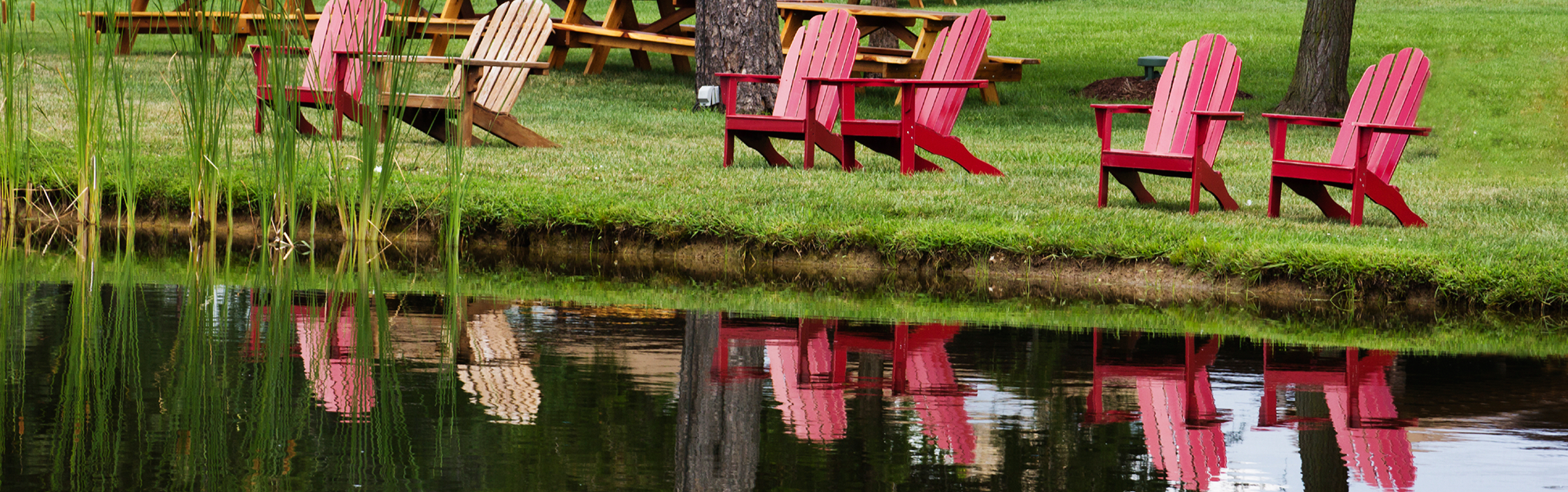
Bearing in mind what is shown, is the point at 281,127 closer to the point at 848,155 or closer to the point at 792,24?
the point at 848,155

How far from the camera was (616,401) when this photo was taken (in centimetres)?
397

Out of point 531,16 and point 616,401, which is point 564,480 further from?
point 531,16

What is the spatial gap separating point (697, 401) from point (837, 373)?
0.59 metres

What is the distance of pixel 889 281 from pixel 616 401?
2.87 m

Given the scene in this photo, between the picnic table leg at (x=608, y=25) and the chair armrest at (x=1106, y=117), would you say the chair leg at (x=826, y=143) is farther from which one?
the picnic table leg at (x=608, y=25)

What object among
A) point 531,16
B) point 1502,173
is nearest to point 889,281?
point 531,16

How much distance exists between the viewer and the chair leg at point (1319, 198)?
7.79 metres

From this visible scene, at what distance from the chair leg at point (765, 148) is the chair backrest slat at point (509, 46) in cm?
147

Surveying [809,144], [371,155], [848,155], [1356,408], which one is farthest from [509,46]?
[1356,408]

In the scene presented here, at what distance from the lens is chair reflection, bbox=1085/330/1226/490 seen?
3.48 metres

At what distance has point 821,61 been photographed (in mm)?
9695

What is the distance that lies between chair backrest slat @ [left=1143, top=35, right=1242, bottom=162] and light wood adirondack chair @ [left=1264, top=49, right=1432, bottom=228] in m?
0.42

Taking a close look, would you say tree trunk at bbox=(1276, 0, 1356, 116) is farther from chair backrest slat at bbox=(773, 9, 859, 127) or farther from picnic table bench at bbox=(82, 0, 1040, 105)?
chair backrest slat at bbox=(773, 9, 859, 127)

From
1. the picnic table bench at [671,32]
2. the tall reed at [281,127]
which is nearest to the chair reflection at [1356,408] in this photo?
the tall reed at [281,127]
